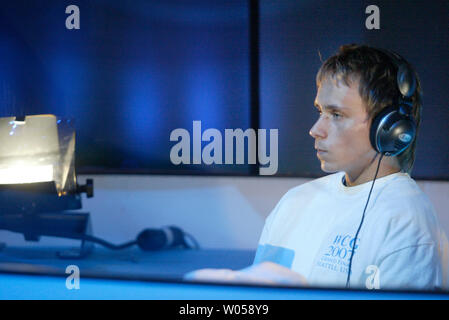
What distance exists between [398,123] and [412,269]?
445mm

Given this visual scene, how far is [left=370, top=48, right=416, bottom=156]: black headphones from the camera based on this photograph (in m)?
1.29

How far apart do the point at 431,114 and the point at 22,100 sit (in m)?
1.40

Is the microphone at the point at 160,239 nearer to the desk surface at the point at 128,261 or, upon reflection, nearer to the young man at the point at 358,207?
the desk surface at the point at 128,261

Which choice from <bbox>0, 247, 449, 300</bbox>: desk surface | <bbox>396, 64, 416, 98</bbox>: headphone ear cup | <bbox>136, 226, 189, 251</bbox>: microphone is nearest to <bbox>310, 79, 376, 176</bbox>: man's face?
<bbox>396, 64, 416, 98</bbox>: headphone ear cup

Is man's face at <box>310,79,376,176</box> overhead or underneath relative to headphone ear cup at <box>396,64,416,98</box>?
underneath

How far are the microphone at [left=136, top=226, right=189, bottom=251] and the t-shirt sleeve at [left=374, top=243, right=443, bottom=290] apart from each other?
630 mm

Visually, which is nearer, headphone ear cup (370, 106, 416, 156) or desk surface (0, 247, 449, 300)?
headphone ear cup (370, 106, 416, 156)

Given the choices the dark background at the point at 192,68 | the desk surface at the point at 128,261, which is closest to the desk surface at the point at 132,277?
the desk surface at the point at 128,261

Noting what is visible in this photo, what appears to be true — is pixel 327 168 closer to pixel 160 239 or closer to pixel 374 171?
pixel 374 171

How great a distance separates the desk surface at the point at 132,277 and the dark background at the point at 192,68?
0.98 ft

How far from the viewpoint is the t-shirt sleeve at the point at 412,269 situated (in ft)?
4.29

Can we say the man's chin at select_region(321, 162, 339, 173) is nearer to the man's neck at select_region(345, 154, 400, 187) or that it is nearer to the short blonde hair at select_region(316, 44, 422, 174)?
the man's neck at select_region(345, 154, 400, 187)

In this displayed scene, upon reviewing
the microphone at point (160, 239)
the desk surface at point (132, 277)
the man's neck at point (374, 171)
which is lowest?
the desk surface at point (132, 277)
